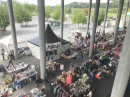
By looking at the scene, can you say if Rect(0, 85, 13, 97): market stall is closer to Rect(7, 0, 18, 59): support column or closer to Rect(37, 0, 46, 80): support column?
Rect(37, 0, 46, 80): support column

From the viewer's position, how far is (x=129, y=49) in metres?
4.68

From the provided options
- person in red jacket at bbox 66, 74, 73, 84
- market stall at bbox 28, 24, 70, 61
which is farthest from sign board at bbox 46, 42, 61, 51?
person in red jacket at bbox 66, 74, 73, 84

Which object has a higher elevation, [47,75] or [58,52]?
[58,52]

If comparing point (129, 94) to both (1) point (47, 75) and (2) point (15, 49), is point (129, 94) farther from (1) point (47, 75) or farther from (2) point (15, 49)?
(2) point (15, 49)

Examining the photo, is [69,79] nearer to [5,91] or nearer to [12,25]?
[5,91]

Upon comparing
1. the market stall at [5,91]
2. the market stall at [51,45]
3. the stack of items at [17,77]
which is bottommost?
the market stall at [5,91]

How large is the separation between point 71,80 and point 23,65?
4101 millimetres

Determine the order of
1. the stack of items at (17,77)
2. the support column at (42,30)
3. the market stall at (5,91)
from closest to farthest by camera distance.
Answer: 1. the market stall at (5,91)
2. the support column at (42,30)
3. the stack of items at (17,77)

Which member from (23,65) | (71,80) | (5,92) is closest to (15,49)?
(23,65)

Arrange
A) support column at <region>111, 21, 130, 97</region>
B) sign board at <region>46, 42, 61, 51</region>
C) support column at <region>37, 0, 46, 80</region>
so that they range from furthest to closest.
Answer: sign board at <region>46, 42, 61, 51</region>
support column at <region>37, 0, 46, 80</region>
support column at <region>111, 21, 130, 97</region>

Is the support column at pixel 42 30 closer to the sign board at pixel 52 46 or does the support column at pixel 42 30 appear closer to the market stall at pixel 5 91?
the market stall at pixel 5 91

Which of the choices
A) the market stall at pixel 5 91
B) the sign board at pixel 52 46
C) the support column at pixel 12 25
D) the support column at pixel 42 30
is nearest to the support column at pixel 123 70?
the support column at pixel 42 30

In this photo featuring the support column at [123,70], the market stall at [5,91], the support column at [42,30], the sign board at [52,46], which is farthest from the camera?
the sign board at [52,46]

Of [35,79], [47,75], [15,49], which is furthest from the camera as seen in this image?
[15,49]
